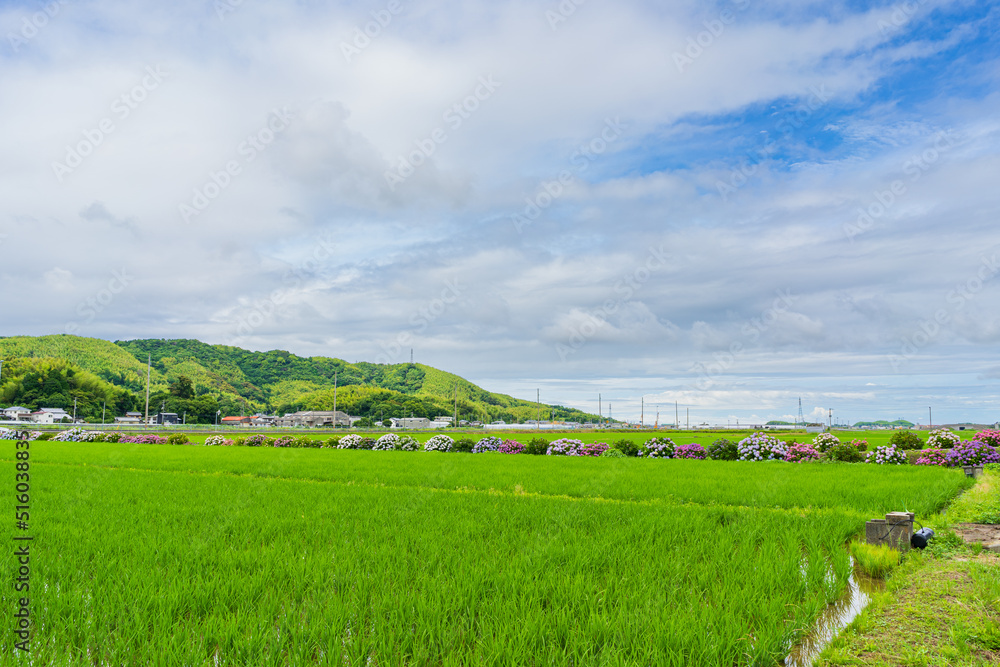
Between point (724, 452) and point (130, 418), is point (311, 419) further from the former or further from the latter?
point (724, 452)

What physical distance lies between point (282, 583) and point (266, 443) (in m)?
31.5

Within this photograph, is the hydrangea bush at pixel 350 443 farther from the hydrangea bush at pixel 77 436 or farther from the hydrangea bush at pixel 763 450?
the hydrangea bush at pixel 763 450

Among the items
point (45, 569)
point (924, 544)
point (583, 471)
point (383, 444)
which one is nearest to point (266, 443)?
point (383, 444)

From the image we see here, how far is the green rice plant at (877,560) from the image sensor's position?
6.14 metres

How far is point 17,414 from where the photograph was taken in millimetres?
81500

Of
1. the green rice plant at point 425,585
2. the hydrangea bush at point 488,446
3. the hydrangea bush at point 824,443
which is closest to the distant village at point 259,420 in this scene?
the hydrangea bush at point 488,446

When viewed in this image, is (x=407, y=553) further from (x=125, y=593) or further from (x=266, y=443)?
(x=266, y=443)

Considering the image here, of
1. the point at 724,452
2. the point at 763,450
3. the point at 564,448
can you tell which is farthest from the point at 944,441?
the point at 564,448

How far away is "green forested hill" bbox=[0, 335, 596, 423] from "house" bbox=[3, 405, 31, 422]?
292cm

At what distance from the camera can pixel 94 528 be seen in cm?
740

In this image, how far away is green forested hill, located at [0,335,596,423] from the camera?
88688mm

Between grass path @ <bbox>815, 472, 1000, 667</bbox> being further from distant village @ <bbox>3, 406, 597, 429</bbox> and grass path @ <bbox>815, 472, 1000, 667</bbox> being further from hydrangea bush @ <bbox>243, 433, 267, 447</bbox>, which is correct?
distant village @ <bbox>3, 406, 597, 429</bbox>

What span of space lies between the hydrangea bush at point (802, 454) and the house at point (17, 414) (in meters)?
99.8

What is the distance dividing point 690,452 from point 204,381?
117 metres
